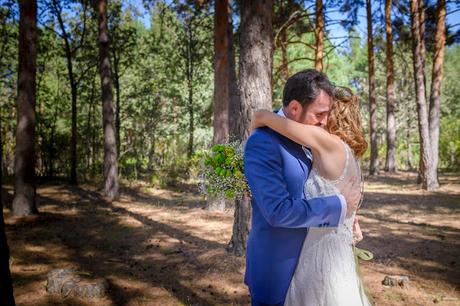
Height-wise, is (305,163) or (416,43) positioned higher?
(416,43)

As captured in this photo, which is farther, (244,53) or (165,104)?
(165,104)

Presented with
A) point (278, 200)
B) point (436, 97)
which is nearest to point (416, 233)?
point (278, 200)

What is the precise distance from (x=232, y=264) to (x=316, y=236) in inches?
170

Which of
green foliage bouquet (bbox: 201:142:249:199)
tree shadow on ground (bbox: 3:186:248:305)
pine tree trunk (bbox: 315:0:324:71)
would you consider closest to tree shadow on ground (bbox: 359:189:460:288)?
tree shadow on ground (bbox: 3:186:248:305)

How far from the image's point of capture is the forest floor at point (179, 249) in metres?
4.93

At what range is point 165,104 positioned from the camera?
22453mm

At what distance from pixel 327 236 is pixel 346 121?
0.64 meters

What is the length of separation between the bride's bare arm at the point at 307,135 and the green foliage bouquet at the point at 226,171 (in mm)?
988

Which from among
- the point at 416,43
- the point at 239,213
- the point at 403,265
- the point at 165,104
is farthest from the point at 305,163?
the point at 165,104

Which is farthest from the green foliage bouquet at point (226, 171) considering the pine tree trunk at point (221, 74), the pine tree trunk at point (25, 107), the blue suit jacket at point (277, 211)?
the pine tree trunk at point (25, 107)

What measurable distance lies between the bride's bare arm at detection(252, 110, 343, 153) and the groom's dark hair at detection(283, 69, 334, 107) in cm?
17

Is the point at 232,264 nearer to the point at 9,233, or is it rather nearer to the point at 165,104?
the point at 9,233

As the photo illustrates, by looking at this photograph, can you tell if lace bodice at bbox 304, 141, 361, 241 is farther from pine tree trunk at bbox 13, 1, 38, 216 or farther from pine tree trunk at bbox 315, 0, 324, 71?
pine tree trunk at bbox 315, 0, 324, 71

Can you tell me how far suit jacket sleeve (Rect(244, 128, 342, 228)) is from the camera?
5.75ft
